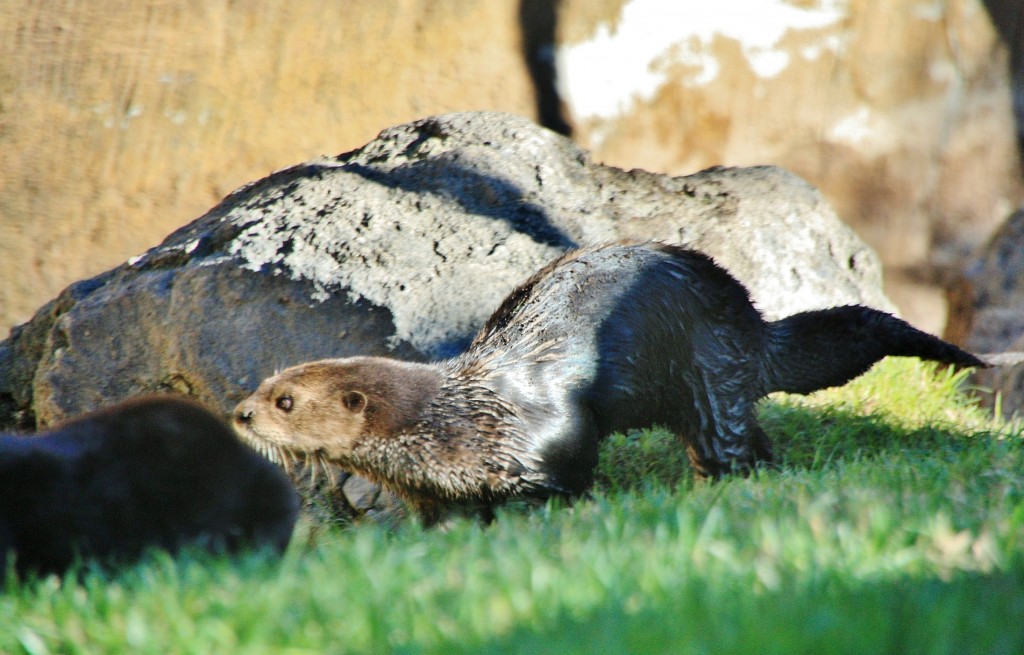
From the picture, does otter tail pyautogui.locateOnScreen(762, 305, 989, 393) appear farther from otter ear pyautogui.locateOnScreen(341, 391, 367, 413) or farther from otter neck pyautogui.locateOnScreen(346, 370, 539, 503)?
otter ear pyautogui.locateOnScreen(341, 391, 367, 413)

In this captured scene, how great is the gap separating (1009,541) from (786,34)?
617 cm

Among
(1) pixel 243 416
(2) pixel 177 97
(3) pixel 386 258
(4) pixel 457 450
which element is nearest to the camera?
(4) pixel 457 450

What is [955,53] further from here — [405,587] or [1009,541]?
[405,587]

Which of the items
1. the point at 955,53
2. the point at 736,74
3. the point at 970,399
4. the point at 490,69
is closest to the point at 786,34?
the point at 736,74

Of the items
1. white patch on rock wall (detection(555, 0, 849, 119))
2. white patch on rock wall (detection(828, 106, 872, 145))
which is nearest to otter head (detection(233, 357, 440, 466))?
white patch on rock wall (detection(555, 0, 849, 119))

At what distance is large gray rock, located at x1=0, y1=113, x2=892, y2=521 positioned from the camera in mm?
5410

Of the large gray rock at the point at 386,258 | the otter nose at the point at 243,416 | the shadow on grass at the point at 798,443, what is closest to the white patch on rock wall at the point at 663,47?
the large gray rock at the point at 386,258

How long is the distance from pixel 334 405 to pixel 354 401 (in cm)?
10

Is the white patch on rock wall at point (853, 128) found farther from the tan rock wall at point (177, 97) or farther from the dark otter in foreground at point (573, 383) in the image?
the dark otter in foreground at point (573, 383)

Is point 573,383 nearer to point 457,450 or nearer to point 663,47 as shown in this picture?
point 457,450

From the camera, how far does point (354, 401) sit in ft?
14.7

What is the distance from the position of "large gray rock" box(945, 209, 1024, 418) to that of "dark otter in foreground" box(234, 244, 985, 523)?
2570mm

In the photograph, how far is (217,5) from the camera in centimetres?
707

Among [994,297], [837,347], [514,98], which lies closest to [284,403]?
[837,347]
